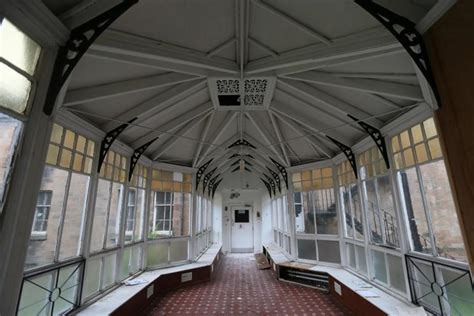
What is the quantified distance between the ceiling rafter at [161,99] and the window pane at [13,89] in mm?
2072

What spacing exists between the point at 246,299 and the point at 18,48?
18.1 feet

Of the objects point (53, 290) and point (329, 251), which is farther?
point (329, 251)

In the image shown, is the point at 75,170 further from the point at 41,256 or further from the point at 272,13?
the point at 272,13

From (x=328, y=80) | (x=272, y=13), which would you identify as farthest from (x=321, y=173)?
(x=272, y=13)

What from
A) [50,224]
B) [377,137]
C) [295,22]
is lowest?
[50,224]

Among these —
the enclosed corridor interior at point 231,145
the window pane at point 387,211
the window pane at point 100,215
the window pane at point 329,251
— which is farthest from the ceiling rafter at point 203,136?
the window pane at point 329,251

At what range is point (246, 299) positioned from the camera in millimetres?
5199

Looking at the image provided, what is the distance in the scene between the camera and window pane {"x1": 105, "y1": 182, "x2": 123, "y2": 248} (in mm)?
4473

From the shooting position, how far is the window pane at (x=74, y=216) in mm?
3418

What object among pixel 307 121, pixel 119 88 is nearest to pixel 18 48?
pixel 119 88

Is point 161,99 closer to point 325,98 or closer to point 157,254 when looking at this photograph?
point 325,98

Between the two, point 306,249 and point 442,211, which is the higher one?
point 442,211

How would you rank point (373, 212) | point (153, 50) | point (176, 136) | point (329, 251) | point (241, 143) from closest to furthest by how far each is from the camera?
point (153, 50) < point (373, 212) < point (176, 136) < point (329, 251) < point (241, 143)

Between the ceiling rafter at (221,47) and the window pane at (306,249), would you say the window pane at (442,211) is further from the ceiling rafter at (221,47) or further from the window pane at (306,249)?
the window pane at (306,249)
